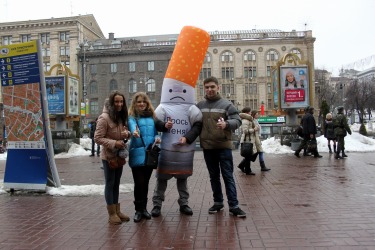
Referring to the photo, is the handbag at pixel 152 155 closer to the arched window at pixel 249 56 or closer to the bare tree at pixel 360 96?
the arched window at pixel 249 56

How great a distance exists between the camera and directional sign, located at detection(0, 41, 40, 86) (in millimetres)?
7457

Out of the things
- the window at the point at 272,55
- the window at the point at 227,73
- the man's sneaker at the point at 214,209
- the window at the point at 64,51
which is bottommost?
the man's sneaker at the point at 214,209

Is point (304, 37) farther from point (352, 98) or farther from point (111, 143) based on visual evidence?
point (111, 143)

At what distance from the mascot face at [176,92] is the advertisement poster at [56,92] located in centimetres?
1559

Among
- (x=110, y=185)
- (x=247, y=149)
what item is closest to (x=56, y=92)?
(x=247, y=149)

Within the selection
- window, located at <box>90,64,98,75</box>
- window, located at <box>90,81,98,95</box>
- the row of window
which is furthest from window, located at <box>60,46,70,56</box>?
window, located at <box>90,81,98,95</box>

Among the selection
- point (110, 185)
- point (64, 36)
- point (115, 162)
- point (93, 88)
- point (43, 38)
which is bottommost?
point (110, 185)

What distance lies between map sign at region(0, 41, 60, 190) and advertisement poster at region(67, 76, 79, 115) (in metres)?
12.8

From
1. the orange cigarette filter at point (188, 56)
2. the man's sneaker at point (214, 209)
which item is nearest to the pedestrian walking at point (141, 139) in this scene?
the orange cigarette filter at point (188, 56)

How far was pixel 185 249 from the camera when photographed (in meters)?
3.99

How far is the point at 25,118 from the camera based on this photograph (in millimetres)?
7660

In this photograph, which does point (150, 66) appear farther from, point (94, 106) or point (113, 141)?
point (113, 141)

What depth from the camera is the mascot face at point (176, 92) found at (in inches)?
225

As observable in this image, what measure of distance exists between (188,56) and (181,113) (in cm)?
94
